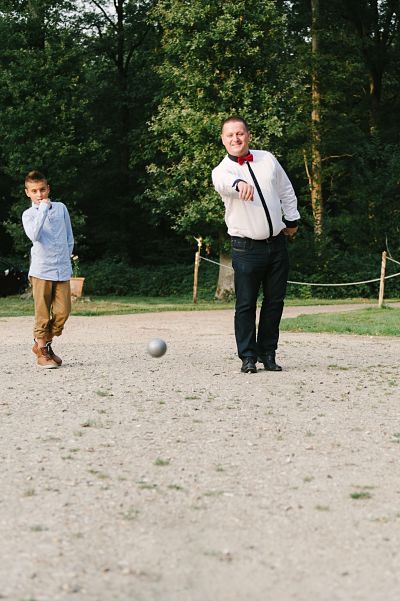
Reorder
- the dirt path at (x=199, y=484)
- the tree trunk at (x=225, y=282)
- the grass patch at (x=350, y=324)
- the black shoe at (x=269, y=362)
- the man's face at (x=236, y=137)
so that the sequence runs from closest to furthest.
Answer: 1. the dirt path at (x=199, y=484)
2. the man's face at (x=236, y=137)
3. the black shoe at (x=269, y=362)
4. the grass patch at (x=350, y=324)
5. the tree trunk at (x=225, y=282)

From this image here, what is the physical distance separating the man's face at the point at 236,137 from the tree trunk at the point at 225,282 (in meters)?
18.2

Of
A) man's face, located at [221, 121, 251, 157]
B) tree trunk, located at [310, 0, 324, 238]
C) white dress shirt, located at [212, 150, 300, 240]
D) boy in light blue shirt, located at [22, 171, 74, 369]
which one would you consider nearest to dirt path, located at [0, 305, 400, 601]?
boy in light blue shirt, located at [22, 171, 74, 369]

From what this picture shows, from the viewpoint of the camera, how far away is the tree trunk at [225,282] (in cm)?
2641

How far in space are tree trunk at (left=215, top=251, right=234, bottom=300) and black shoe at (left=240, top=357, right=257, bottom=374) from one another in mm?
17766

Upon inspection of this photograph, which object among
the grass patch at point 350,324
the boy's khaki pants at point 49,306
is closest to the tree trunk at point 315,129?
the grass patch at point 350,324

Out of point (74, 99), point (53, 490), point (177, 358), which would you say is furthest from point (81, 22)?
point (53, 490)

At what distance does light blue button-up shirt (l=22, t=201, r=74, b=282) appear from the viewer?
353 inches

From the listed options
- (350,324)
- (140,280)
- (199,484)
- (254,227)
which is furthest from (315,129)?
(199,484)

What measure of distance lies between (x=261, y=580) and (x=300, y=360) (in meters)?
6.45

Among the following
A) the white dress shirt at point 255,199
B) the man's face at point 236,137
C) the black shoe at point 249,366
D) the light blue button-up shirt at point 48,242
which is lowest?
the black shoe at point 249,366

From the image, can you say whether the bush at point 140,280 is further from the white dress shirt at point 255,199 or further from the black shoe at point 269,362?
the white dress shirt at point 255,199

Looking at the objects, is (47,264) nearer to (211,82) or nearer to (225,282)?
(225,282)

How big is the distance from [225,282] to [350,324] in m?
12.5

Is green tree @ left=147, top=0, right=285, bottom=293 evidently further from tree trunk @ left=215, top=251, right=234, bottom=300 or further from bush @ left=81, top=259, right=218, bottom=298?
bush @ left=81, top=259, right=218, bottom=298
